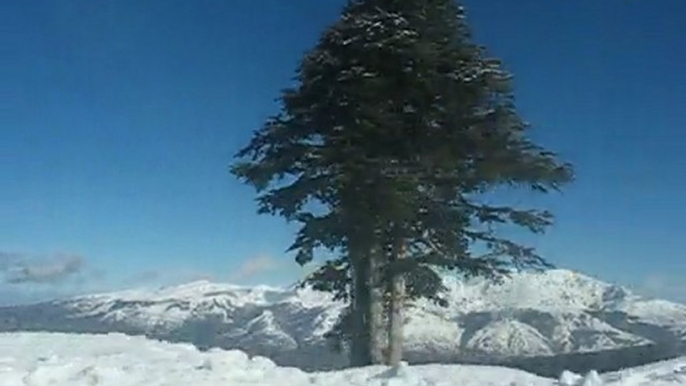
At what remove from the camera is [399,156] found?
16375 mm

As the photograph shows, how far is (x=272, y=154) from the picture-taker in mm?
17641

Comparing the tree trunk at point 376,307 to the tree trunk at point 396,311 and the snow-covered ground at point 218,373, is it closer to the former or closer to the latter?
the tree trunk at point 396,311

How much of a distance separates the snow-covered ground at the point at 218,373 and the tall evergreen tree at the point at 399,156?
16.5 feet

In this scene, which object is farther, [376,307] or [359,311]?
[359,311]

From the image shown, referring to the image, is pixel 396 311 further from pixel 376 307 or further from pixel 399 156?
pixel 399 156

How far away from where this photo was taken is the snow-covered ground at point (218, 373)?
9.27 metres

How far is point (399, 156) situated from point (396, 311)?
10.3 ft

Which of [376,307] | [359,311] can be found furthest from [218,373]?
[359,311]

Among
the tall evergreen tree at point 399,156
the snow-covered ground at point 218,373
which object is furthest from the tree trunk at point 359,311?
Result: the snow-covered ground at point 218,373

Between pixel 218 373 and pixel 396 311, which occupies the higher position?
pixel 396 311

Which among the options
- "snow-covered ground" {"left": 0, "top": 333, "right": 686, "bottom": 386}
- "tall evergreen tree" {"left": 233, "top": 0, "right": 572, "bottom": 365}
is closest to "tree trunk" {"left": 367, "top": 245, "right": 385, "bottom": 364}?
"tall evergreen tree" {"left": 233, "top": 0, "right": 572, "bottom": 365}

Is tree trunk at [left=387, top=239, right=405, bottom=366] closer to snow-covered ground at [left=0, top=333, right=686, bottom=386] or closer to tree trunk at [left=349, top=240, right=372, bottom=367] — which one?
tree trunk at [left=349, top=240, right=372, bottom=367]

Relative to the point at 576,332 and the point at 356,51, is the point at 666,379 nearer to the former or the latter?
the point at 356,51

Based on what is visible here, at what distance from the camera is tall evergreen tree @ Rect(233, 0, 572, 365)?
638 inches
